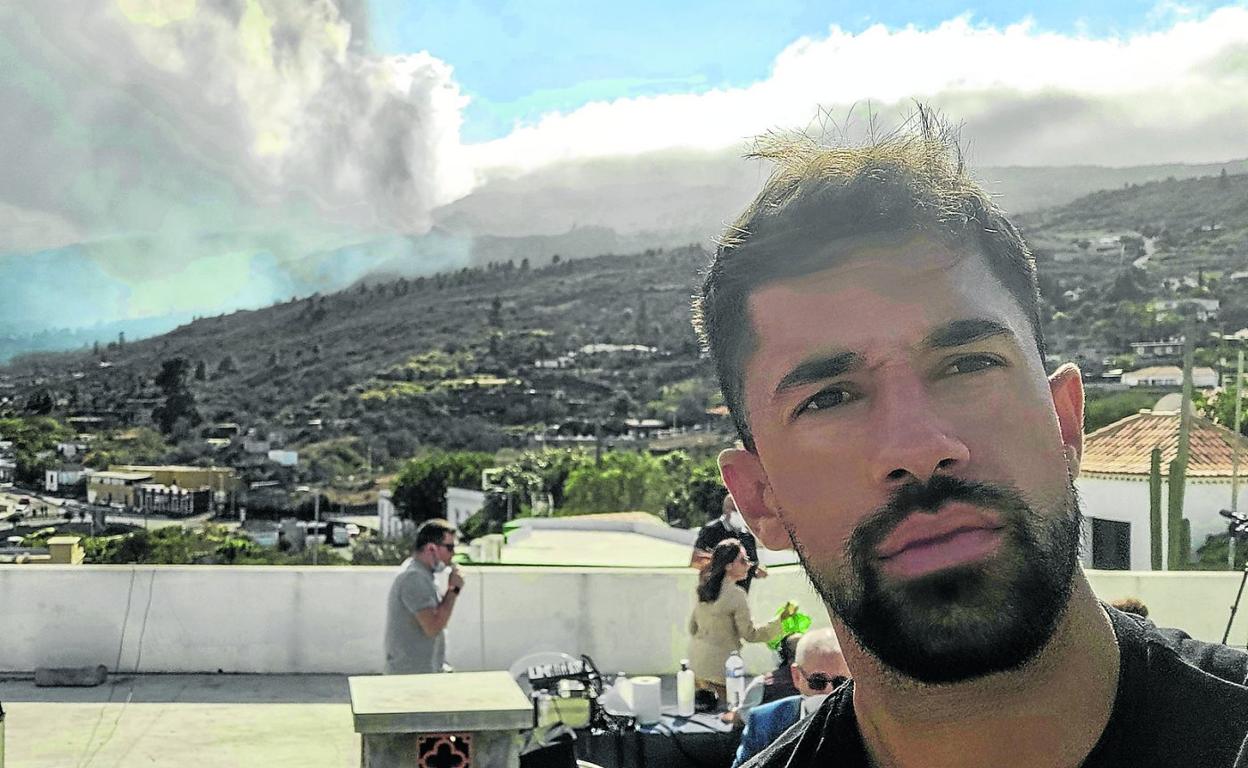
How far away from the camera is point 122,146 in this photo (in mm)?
31891

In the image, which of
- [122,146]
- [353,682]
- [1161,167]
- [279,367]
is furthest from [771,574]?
[122,146]

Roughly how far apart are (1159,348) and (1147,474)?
8281 millimetres

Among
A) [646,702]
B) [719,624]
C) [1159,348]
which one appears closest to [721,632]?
[719,624]

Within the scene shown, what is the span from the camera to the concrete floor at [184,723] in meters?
7.26

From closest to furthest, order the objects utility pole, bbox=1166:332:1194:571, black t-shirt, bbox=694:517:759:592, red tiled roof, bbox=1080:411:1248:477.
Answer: black t-shirt, bbox=694:517:759:592 < utility pole, bbox=1166:332:1194:571 < red tiled roof, bbox=1080:411:1248:477

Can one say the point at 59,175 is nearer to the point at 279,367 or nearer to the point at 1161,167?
the point at 279,367

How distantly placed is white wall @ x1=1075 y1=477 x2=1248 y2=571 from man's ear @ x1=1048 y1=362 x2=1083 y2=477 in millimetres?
14635

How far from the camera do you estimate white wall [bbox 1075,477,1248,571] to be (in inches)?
617

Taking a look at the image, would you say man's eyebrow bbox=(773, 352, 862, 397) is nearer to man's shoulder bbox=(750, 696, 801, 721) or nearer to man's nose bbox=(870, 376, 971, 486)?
man's nose bbox=(870, 376, 971, 486)

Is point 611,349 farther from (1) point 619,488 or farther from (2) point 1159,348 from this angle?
(2) point 1159,348

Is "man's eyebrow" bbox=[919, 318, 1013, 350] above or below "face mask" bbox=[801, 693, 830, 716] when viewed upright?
above

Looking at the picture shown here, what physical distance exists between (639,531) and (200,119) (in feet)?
65.8

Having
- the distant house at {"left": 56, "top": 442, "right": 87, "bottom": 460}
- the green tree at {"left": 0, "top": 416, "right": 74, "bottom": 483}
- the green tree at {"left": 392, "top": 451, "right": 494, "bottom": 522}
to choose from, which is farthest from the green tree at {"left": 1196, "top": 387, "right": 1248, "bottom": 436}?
the green tree at {"left": 0, "top": 416, "right": 74, "bottom": 483}

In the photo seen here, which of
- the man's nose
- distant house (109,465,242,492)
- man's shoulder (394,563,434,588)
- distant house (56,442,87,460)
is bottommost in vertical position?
distant house (109,465,242,492)
